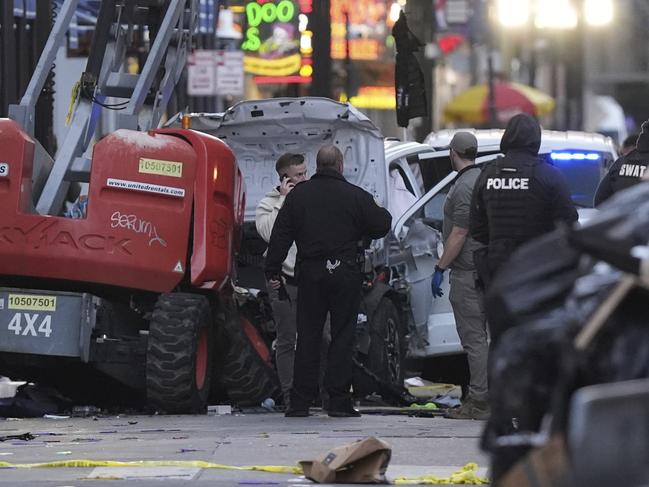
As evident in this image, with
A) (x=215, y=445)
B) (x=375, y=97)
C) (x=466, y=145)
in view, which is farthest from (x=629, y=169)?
(x=375, y=97)

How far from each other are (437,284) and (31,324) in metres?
2.98

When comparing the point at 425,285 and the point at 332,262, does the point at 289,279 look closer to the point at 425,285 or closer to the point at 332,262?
the point at 332,262

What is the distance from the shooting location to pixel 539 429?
5.05 metres

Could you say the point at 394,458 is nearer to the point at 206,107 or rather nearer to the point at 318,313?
the point at 318,313

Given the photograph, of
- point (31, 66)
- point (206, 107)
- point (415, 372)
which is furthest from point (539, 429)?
point (206, 107)

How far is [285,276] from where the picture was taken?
13102 mm

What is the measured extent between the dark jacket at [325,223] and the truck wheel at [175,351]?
0.59 meters

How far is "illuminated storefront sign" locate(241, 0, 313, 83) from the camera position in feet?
113

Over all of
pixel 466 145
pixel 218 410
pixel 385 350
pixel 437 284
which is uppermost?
pixel 466 145

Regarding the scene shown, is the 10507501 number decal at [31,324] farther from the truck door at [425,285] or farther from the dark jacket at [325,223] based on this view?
the truck door at [425,285]

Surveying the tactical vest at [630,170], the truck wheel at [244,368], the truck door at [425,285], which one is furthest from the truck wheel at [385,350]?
the tactical vest at [630,170]

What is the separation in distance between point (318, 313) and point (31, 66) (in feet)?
39.3

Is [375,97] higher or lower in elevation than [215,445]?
lower

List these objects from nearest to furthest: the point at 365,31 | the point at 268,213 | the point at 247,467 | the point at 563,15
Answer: the point at 247,467 < the point at 268,213 < the point at 365,31 < the point at 563,15
